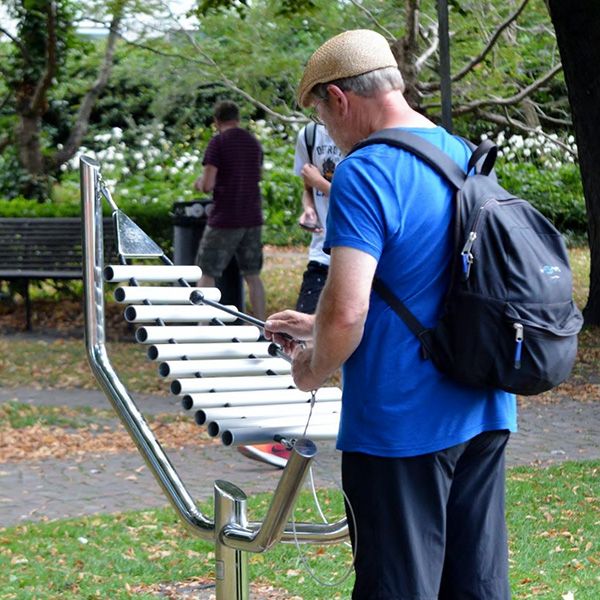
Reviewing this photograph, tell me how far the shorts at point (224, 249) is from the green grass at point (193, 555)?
484cm

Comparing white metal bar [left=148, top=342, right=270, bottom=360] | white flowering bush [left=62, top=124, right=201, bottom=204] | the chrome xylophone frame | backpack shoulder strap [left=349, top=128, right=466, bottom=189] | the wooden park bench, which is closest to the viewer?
backpack shoulder strap [left=349, top=128, right=466, bottom=189]

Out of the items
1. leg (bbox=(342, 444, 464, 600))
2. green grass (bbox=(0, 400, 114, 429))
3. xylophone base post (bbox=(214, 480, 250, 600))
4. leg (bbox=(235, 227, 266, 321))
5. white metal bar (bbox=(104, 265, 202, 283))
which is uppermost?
white metal bar (bbox=(104, 265, 202, 283))

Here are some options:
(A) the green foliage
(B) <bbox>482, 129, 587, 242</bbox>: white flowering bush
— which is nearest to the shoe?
(B) <bbox>482, 129, 587, 242</bbox>: white flowering bush

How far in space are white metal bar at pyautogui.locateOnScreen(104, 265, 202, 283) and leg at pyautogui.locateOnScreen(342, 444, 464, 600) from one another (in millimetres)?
1022

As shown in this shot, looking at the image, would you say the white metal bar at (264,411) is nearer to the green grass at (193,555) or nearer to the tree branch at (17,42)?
the green grass at (193,555)

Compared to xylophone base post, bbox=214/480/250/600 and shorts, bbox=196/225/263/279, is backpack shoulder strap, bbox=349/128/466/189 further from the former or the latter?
shorts, bbox=196/225/263/279

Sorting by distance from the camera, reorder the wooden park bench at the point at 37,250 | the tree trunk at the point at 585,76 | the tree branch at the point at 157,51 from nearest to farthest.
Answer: the tree trunk at the point at 585,76 → the wooden park bench at the point at 37,250 → the tree branch at the point at 157,51

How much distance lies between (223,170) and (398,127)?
778 cm

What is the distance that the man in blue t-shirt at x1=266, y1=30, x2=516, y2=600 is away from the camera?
9.29ft

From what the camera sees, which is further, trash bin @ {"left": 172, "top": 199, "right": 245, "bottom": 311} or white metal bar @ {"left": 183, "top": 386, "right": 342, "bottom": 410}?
trash bin @ {"left": 172, "top": 199, "right": 245, "bottom": 311}

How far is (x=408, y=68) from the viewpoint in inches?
494

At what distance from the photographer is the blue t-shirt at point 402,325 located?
286cm

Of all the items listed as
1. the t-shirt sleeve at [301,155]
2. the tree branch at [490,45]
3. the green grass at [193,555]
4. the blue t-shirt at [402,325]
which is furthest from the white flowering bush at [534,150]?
the blue t-shirt at [402,325]

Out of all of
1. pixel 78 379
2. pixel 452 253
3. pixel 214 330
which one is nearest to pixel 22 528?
pixel 214 330
